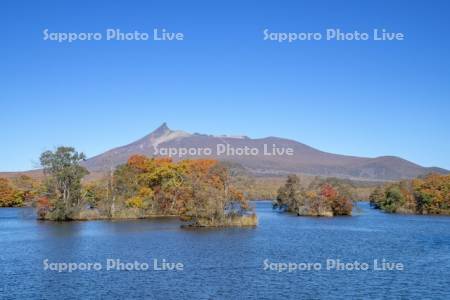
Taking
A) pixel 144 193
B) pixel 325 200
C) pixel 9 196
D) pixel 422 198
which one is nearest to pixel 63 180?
pixel 144 193

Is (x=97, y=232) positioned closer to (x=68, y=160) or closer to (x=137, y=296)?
(x=68, y=160)

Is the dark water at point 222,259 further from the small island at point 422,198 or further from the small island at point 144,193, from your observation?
the small island at point 422,198

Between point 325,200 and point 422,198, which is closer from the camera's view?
point 325,200

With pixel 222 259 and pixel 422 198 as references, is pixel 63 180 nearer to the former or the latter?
pixel 222 259

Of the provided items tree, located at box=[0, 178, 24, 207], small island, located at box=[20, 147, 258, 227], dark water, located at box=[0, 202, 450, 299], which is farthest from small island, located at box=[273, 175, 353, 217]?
tree, located at box=[0, 178, 24, 207]

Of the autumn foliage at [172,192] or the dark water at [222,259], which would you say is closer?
the dark water at [222,259]

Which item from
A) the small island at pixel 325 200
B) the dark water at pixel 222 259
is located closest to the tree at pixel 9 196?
the small island at pixel 325 200

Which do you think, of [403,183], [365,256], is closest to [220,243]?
[365,256]
